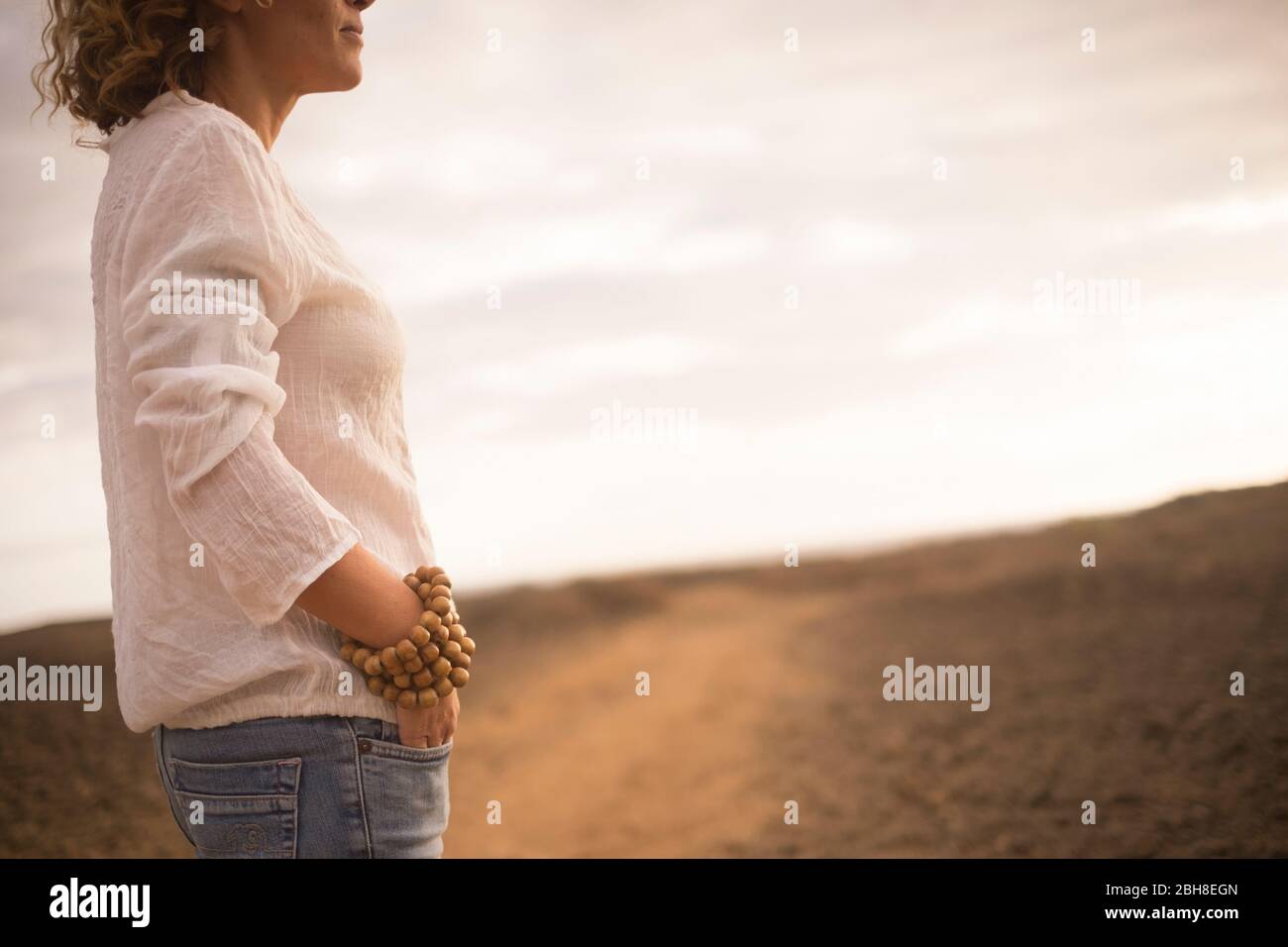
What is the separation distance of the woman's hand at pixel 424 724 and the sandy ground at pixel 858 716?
403cm

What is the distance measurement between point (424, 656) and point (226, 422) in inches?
10.2

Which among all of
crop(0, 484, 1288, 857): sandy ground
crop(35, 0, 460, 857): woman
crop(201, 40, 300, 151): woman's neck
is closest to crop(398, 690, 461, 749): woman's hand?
crop(35, 0, 460, 857): woman

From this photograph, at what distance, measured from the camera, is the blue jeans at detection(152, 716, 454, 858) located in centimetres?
89

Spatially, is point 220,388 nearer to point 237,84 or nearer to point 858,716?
point 237,84

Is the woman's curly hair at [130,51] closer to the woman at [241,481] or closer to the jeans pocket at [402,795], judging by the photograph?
the woman at [241,481]

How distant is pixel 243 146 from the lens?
36.9 inches

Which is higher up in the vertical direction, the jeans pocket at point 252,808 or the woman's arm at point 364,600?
the woman's arm at point 364,600

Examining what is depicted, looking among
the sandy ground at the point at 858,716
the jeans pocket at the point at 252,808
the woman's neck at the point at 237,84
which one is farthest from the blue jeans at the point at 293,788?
the sandy ground at the point at 858,716

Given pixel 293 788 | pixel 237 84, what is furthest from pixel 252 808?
pixel 237 84

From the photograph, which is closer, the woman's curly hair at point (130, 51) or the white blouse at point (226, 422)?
the white blouse at point (226, 422)

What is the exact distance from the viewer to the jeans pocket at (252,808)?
89 centimetres

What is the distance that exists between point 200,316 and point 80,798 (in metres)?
4.53
